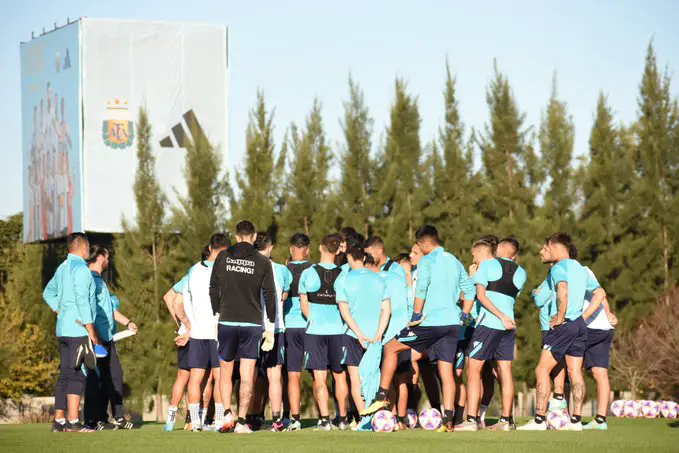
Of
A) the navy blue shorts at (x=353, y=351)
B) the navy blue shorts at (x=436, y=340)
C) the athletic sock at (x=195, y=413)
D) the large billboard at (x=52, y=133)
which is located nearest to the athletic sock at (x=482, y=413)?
the navy blue shorts at (x=436, y=340)

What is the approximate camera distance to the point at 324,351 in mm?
13375

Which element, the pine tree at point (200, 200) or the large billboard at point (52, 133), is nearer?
the pine tree at point (200, 200)

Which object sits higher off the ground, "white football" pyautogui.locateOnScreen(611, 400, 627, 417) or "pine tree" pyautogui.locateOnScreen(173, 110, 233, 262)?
"pine tree" pyautogui.locateOnScreen(173, 110, 233, 262)

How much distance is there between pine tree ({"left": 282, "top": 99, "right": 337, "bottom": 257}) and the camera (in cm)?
2611

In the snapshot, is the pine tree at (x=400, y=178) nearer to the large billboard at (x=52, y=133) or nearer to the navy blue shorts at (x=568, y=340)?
the navy blue shorts at (x=568, y=340)

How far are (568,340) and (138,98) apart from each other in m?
26.4

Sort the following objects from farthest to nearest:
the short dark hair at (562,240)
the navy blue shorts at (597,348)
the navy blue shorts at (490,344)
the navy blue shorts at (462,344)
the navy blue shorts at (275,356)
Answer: the navy blue shorts at (462,344), the navy blue shorts at (597,348), the navy blue shorts at (275,356), the navy blue shorts at (490,344), the short dark hair at (562,240)

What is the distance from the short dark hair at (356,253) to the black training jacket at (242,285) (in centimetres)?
98

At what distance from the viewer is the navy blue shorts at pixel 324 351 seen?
1333 cm

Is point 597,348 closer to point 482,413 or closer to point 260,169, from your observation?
point 482,413

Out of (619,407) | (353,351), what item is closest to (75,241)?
(353,351)

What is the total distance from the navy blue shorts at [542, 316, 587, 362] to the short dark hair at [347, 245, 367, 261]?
2.27 meters

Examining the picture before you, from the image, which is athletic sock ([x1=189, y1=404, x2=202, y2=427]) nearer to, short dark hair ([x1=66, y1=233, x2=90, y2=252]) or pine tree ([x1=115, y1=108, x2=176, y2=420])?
short dark hair ([x1=66, y1=233, x2=90, y2=252])

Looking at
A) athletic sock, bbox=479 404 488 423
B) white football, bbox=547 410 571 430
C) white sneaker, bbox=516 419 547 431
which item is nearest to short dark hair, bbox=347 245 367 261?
athletic sock, bbox=479 404 488 423
